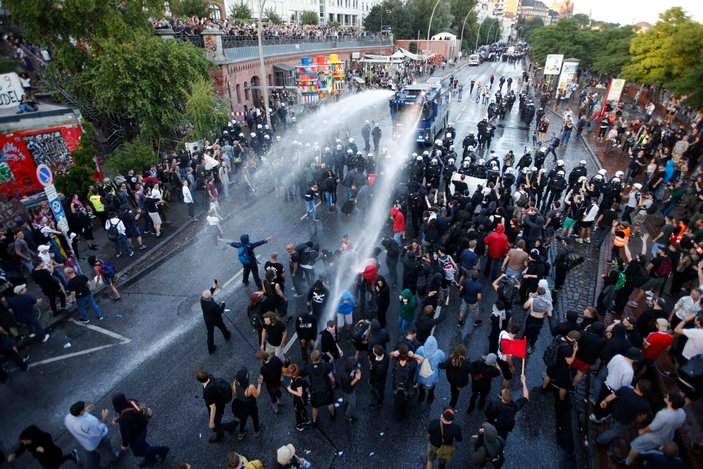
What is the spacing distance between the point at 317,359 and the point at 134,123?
19847 mm

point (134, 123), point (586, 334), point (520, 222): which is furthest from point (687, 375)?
point (134, 123)

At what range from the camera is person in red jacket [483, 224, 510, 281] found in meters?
9.95

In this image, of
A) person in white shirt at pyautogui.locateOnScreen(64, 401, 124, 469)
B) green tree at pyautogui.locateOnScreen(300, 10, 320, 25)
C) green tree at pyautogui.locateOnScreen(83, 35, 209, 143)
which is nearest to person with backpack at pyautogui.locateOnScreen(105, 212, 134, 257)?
person in white shirt at pyautogui.locateOnScreen(64, 401, 124, 469)

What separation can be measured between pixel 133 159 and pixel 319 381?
1369cm

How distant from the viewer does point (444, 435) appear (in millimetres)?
5316

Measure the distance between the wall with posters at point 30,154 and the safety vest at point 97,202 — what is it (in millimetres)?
3422

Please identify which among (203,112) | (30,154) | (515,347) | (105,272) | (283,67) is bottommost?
(105,272)

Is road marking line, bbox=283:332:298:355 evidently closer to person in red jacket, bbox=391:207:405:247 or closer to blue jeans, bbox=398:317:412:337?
blue jeans, bbox=398:317:412:337

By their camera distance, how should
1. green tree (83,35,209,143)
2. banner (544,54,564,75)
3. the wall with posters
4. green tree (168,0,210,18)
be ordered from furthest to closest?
1. green tree (168,0,210,18)
2. banner (544,54,564,75)
3. green tree (83,35,209,143)
4. the wall with posters

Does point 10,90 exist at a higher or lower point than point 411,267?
higher

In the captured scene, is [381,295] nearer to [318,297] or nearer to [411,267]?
[411,267]

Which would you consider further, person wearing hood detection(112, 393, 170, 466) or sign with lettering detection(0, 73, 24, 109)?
sign with lettering detection(0, 73, 24, 109)

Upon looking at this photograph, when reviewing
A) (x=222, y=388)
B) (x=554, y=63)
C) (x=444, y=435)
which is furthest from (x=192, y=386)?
(x=554, y=63)

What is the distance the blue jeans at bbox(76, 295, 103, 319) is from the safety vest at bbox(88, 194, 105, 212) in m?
4.36
